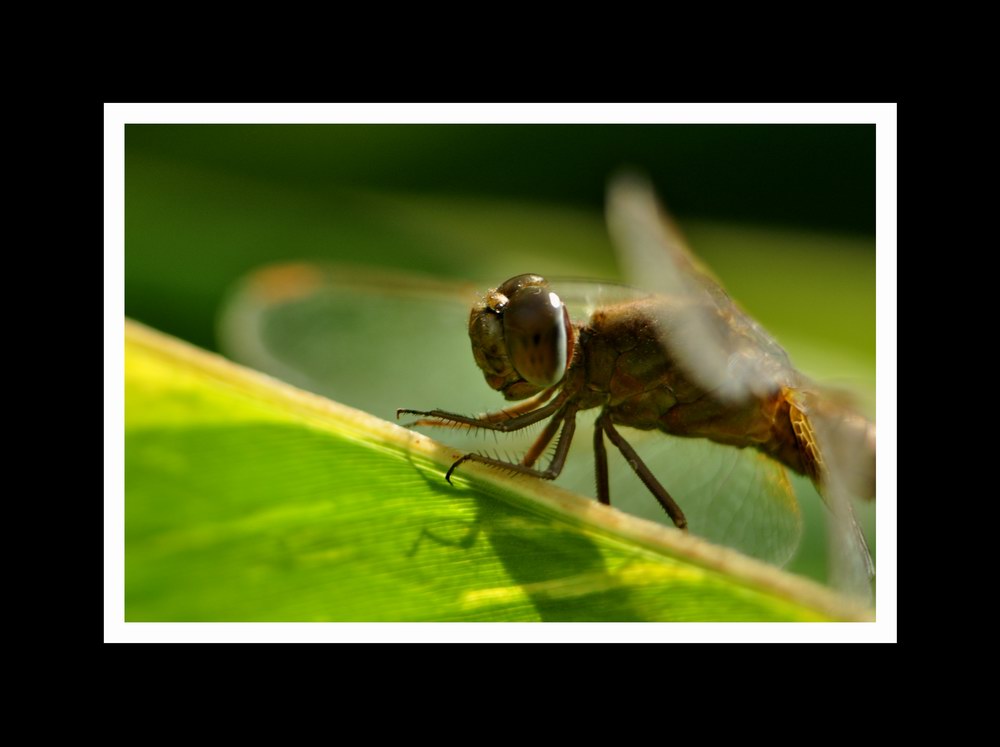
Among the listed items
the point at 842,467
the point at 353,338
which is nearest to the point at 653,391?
the point at 842,467

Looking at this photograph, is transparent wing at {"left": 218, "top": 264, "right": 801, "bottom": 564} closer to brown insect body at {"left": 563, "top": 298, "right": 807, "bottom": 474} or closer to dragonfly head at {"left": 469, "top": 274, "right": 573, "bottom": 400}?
brown insect body at {"left": 563, "top": 298, "right": 807, "bottom": 474}

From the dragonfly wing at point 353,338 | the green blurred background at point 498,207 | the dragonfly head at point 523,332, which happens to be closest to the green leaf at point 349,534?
the dragonfly head at point 523,332

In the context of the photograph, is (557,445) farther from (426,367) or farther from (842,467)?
(426,367)

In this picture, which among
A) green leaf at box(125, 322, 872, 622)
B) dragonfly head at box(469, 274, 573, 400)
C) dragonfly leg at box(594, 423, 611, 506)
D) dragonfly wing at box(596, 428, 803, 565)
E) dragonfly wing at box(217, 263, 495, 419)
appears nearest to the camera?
green leaf at box(125, 322, 872, 622)

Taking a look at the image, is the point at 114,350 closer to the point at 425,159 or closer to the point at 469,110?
the point at 469,110

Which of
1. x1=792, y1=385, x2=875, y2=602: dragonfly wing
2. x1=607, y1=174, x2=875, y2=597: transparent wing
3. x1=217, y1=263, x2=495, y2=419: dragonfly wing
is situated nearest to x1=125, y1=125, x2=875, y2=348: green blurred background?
x1=217, y1=263, x2=495, y2=419: dragonfly wing

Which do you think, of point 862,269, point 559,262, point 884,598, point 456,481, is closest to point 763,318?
point 862,269

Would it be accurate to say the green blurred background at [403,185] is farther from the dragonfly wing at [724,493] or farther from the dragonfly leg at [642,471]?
the dragonfly leg at [642,471]
